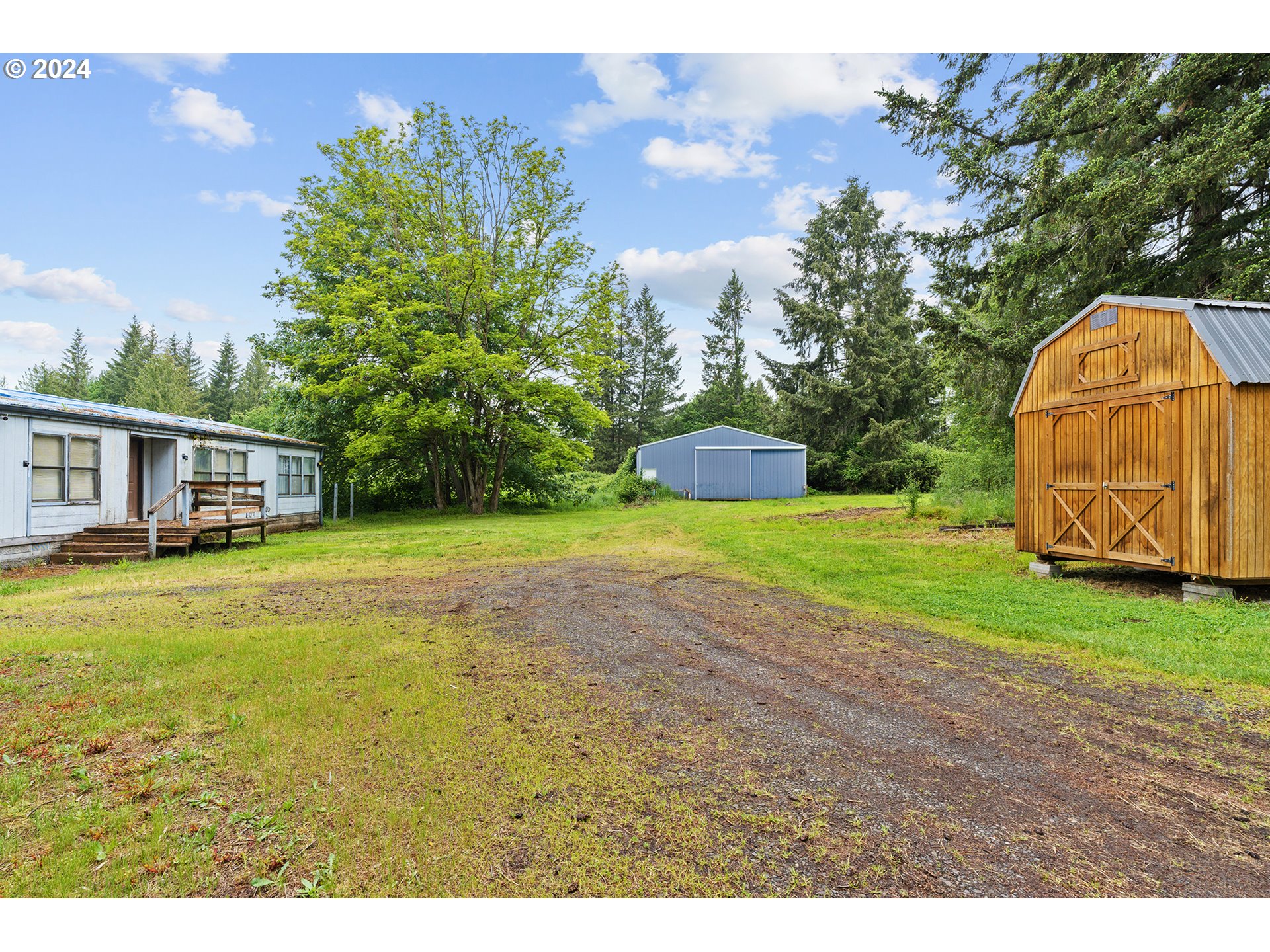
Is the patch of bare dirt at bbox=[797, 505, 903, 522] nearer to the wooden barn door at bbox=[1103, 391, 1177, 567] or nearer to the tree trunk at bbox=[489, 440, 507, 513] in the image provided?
the wooden barn door at bbox=[1103, 391, 1177, 567]

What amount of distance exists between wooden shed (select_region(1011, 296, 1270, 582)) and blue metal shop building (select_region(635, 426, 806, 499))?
61.3 ft

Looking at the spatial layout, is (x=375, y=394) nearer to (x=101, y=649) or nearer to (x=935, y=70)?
(x=101, y=649)

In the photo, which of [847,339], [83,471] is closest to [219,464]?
[83,471]

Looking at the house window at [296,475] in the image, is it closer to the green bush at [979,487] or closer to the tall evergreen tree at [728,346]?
the green bush at [979,487]

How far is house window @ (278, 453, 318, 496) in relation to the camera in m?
16.9

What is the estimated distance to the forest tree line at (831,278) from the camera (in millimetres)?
10398

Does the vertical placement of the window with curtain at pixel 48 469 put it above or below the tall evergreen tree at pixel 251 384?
below

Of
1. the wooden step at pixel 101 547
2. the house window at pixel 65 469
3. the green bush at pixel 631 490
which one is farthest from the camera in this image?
the green bush at pixel 631 490

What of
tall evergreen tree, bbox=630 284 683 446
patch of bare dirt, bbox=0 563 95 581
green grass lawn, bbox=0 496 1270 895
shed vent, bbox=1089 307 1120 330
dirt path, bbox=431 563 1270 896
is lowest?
dirt path, bbox=431 563 1270 896

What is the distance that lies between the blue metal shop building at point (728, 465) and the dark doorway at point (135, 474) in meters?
19.6

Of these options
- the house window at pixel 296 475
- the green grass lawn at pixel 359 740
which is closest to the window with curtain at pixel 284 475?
the house window at pixel 296 475

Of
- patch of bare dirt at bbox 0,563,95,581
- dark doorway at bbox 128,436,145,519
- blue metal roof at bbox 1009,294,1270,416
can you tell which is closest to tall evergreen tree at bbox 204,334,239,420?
Answer: dark doorway at bbox 128,436,145,519

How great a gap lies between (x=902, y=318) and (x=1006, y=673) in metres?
31.1

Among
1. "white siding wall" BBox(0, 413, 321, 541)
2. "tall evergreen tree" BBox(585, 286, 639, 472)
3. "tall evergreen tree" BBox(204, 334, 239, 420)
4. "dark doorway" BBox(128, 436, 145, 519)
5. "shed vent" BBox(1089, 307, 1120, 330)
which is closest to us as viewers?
"shed vent" BBox(1089, 307, 1120, 330)
